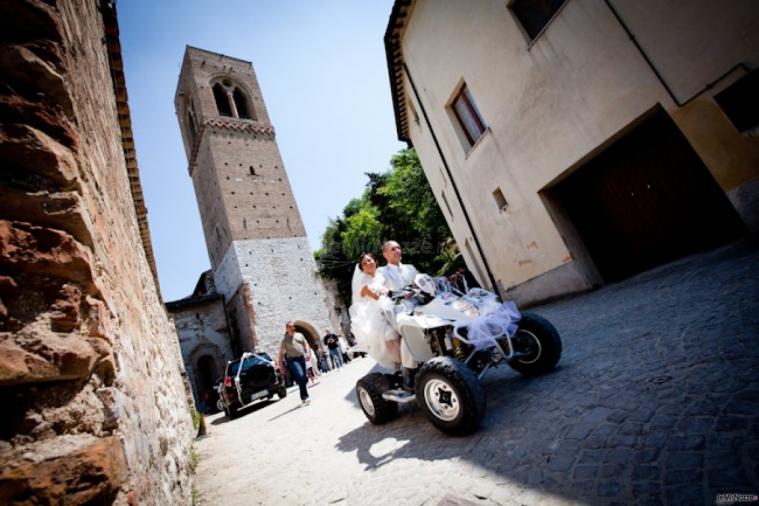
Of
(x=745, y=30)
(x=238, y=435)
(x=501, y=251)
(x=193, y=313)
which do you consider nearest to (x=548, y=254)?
(x=501, y=251)

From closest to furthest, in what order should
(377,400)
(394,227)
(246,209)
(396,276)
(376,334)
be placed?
(376,334) < (377,400) < (396,276) < (246,209) < (394,227)

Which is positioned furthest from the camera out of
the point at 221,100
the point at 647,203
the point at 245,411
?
the point at 221,100

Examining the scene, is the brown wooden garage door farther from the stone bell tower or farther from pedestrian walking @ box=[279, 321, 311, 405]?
the stone bell tower

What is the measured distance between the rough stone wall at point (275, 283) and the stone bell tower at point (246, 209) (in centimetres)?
6

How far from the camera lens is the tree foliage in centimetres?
2259

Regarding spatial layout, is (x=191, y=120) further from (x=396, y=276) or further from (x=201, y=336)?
(x=396, y=276)

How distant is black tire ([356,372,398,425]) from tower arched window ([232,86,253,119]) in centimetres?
2567

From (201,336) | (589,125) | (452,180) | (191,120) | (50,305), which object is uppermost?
(191,120)

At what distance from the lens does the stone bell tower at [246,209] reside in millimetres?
19688

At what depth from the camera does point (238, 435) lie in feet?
22.3

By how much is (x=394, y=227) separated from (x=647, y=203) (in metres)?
24.5

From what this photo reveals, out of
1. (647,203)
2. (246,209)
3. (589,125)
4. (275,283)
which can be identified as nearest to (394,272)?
(589,125)

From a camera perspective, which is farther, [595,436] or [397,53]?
[397,53]

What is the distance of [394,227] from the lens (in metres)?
31.1
